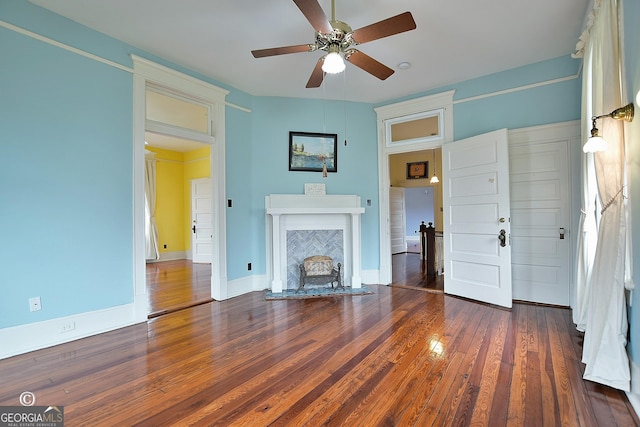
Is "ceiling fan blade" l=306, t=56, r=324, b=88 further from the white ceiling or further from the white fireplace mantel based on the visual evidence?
the white fireplace mantel

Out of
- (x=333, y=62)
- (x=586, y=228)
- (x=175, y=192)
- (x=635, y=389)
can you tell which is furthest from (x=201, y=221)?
(x=635, y=389)

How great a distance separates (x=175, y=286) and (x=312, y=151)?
3.13m

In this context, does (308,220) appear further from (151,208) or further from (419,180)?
(419,180)

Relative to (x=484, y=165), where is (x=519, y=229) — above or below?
below

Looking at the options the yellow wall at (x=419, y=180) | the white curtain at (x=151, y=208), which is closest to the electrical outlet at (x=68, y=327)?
the white curtain at (x=151, y=208)

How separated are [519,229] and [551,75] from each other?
1.92 meters

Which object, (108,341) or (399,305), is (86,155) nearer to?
(108,341)

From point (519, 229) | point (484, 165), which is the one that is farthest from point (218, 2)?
point (519, 229)

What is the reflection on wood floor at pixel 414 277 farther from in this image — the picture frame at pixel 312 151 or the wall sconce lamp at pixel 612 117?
the wall sconce lamp at pixel 612 117

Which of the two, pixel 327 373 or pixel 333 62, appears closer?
pixel 327 373

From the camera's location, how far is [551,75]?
3.60 metres

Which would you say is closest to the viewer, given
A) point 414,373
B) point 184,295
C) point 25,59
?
point 414,373

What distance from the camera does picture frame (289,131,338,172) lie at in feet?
15.6

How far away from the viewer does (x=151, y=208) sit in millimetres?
7309
